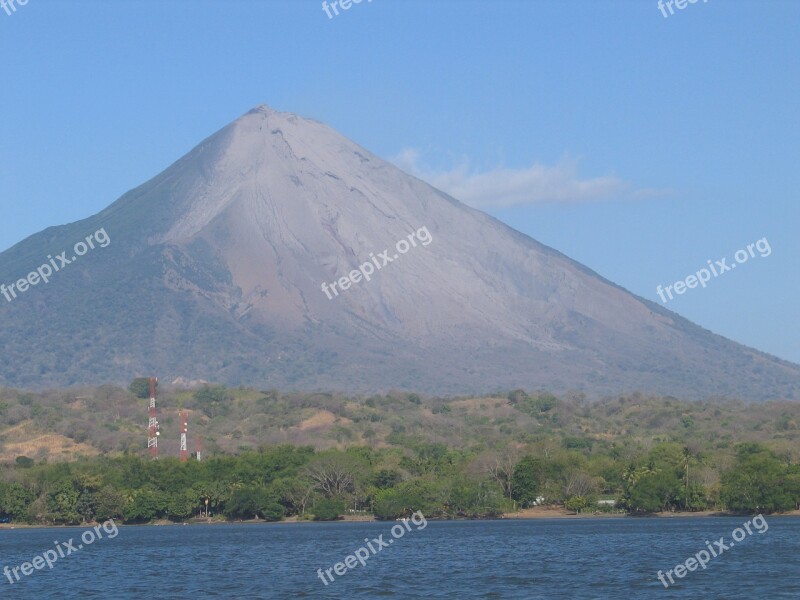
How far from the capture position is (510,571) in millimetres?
64250

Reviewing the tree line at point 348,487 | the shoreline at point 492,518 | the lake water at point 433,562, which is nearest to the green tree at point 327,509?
the tree line at point 348,487

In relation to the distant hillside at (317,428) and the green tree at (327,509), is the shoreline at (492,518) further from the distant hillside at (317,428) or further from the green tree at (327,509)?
the distant hillside at (317,428)

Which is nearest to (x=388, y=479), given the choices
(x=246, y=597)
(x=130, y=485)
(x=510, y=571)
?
(x=130, y=485)

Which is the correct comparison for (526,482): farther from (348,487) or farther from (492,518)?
(348,487)

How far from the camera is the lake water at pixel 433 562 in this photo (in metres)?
57.9

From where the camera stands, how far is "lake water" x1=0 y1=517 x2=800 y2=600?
57.9m

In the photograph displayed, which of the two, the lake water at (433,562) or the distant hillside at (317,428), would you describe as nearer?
the lake water at (433,562)

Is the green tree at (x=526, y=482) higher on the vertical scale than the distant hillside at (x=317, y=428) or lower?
lower

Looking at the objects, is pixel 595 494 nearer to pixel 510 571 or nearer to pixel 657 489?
pixel 657 489

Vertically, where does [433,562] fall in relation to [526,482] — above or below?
below

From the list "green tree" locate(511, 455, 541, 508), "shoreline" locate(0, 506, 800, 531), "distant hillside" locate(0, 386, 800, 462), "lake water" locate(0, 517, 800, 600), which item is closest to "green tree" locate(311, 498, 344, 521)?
"shoreline" locate(0, 506, 800, 531)

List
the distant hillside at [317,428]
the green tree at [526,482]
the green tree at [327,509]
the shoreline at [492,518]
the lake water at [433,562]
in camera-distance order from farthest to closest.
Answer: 1. the distant hillside at [317,428]
2. the green tree at [526,482]
3. the green tree at [327,509]
4. the shoreline at [492,518]
5. the lake water at [433,562]

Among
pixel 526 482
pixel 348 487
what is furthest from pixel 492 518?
pixel 348 487

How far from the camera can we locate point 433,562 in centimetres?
6919
